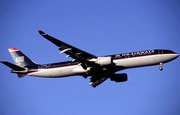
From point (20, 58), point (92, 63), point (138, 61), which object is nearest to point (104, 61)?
point (92, 63)

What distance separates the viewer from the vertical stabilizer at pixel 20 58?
44519mm

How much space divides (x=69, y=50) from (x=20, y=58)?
12.8 meters

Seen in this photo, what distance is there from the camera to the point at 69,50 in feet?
122

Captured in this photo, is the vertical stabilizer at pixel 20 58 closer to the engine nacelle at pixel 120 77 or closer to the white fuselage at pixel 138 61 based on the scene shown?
the white fuselage at pixel 138 61

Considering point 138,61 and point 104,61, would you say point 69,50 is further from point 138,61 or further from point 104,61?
point 138,61

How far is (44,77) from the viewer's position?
42531 millimetres

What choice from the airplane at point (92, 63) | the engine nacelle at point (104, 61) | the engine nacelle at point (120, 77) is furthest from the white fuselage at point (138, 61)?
the engine nacelle at point (120, 77)

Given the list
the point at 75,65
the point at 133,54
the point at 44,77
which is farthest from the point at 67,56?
the point at 133,54

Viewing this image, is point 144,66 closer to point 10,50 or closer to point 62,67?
point 62,67

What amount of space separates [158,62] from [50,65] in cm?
1806

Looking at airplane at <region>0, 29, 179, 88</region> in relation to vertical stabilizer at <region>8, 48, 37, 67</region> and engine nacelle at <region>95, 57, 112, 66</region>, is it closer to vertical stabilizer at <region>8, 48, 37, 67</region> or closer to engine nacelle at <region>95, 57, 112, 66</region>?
engine nacelle at <region>95, 57, 112, 66</region>

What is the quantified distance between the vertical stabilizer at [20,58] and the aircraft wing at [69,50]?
9746mm

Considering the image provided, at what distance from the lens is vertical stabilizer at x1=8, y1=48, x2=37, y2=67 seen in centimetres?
4452

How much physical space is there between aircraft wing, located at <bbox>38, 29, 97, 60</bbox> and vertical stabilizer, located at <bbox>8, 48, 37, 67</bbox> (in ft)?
32.0
